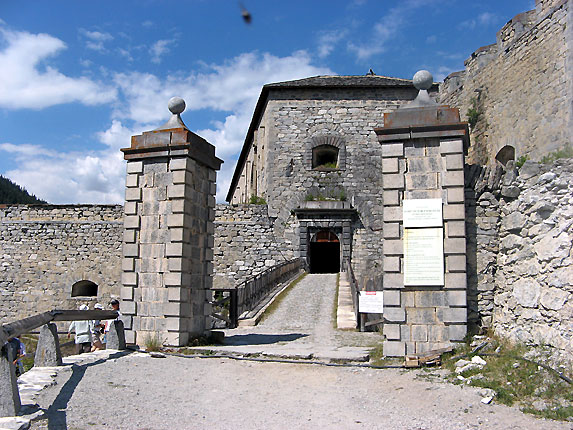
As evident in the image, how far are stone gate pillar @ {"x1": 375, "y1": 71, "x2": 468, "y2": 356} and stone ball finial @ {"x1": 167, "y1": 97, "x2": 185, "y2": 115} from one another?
12.7 feet

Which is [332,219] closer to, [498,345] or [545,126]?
[545,126]

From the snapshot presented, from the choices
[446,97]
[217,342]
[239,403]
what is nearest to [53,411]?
[239,403]

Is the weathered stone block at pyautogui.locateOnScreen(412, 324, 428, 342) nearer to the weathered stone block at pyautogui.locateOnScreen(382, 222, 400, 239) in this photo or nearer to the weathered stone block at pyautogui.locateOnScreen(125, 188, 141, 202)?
the weathered stone block at pyautogui.locateOnScreen(382, 222, 400, 239)

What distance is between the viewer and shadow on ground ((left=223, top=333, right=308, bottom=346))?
10.3m

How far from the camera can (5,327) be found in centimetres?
542

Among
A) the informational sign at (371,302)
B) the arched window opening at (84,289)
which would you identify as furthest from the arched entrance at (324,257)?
the informational sign at (371,302)

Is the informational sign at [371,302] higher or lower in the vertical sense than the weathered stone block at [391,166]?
lower

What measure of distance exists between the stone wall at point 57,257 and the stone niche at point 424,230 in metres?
17.6

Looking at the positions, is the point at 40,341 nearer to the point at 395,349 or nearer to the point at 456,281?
the point at 395,349

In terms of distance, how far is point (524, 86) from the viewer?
59.5 ft

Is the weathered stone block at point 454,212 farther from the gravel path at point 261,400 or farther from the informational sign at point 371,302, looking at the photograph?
the informational sign at point 371,302

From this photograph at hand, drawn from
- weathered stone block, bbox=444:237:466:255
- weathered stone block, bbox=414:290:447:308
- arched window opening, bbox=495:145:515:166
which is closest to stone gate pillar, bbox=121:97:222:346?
weathered stone block, bbox=414:290:447:308

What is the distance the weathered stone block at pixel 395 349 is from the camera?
26.6ft

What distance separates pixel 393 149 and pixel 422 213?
1106 millimetres
